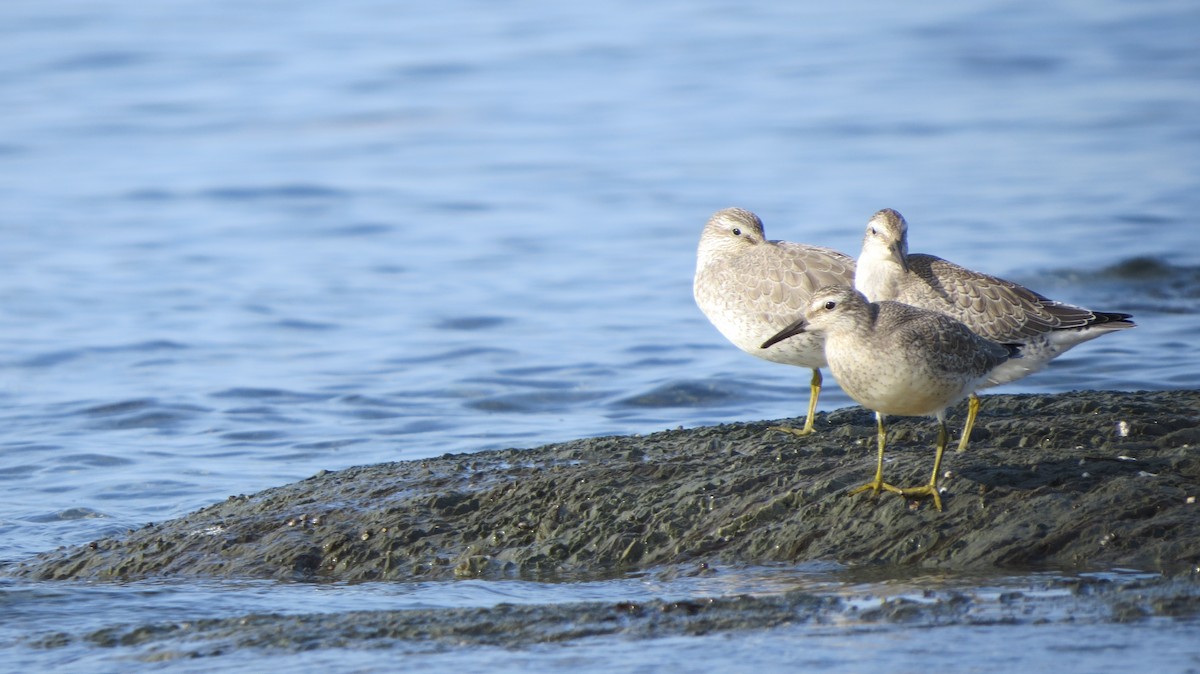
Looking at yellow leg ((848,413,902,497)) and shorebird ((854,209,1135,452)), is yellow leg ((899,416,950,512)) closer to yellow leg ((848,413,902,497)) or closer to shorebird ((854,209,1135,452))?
yellow leg ((848,413,902,497))

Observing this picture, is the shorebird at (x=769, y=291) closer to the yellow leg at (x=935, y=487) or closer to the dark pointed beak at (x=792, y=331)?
the dark pointed beak at (x=792, y=331)

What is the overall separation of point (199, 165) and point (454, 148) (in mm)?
3263

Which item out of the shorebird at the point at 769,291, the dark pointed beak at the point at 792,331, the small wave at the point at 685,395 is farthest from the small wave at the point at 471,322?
the dark pointed beak at the point at 792,331

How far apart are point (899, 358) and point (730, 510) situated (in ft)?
2.98

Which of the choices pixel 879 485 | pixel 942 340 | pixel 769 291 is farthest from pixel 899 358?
pixel 769 291

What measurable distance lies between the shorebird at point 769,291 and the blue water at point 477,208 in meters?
1.92

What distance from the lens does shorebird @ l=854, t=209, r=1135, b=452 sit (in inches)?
278

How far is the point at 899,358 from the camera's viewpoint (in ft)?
19.6

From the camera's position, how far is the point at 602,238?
1577 cm

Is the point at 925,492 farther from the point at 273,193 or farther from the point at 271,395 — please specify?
the point at 273,193

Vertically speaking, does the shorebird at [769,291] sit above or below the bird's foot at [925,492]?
above

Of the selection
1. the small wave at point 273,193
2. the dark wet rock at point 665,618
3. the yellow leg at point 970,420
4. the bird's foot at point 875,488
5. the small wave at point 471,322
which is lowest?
the small wave at point 471,322

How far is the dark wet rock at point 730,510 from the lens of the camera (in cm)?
573

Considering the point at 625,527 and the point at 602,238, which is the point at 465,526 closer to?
the point at 625,527
